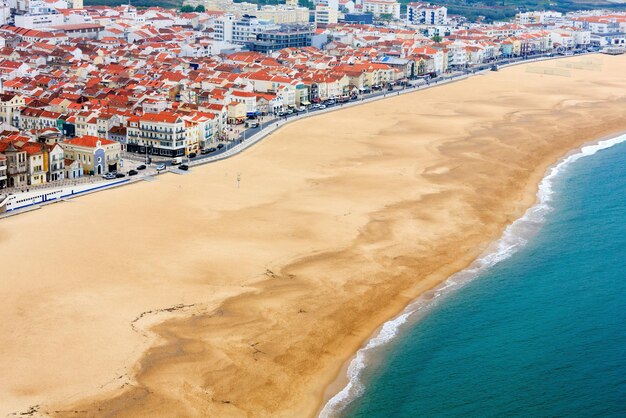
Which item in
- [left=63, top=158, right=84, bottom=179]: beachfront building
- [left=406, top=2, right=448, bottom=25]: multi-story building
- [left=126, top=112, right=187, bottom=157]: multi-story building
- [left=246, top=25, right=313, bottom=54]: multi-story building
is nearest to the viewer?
[left=63, top=158, right=84, bottom=179]: beachfront building

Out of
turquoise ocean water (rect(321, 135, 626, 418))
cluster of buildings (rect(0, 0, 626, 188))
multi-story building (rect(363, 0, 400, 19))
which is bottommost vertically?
turquoise ocean water (rect(321, 135, 626, 418))

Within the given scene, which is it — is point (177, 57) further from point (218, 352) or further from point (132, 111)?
point (218, 352)

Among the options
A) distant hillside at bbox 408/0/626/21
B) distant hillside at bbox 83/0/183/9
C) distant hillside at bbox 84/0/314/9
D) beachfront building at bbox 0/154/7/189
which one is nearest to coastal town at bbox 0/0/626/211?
beachfront building at bbox 0/154/7/189

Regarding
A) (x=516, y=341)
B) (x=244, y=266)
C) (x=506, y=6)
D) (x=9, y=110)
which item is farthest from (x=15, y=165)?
(x=506, y=6)

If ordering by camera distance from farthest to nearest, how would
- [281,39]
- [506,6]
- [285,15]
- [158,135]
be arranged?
[506,6] → [285,15] → [281,39] → [158,135]

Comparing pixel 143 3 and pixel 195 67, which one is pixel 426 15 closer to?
pixel 143 3

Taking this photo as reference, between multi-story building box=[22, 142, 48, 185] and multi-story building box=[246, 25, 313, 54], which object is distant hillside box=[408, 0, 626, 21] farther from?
multi-story building box=[22, 142, 48, 185]

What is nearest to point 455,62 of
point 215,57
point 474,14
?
point 215,57
